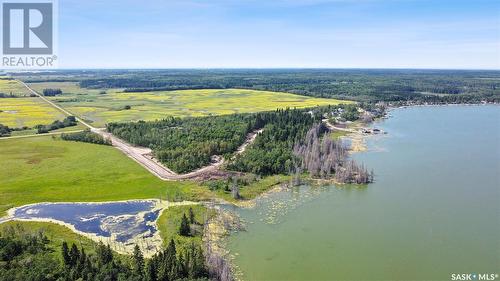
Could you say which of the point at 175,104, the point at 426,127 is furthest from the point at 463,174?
the point at 175,104

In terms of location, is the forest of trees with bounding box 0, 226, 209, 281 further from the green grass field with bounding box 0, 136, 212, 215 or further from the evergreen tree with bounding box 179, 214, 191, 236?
the green grass field with bounding box 0, 136, 212, 215

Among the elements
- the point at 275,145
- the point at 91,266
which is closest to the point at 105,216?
the point at 91,266

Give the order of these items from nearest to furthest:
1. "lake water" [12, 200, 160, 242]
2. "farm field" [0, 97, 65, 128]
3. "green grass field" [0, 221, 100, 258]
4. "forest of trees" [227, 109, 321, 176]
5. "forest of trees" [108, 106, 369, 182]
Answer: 1. "green grass field" [0, 221, 100, 258]
2. "lake water" [12, 200, 160, 242]
3. "forest of trees" [227, 109, 321, 176]
4. "forest of trees" [108, 106, 369, 182]
5. "farm field" [0, 97, 65, 128]

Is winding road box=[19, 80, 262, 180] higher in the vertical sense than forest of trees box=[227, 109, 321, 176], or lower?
lower

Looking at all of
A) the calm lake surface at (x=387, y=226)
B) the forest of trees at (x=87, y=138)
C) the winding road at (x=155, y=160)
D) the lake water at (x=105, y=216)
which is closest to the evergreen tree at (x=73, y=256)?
the lake water at (x=105, y=216)

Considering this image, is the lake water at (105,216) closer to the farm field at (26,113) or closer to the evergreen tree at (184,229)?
the evergreen tree at (184,229)

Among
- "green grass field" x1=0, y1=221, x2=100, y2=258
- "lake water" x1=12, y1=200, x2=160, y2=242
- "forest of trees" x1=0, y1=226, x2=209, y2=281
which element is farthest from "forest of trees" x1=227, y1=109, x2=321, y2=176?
"forest of trees" x1=0, y1=226, x2=209, y2=281

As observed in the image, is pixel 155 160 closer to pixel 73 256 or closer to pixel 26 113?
pixel 73 256
